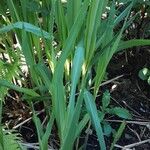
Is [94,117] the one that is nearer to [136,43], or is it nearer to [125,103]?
[136,43]

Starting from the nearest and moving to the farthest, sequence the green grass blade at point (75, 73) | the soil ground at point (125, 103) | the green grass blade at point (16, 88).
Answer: the green grass blade at point (75, 73) → the green grass blade at point (16, 88) → the soil ground at point (125, 103)

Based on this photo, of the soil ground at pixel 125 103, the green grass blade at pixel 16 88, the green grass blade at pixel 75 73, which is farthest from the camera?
the soil ground at pixel 125 103

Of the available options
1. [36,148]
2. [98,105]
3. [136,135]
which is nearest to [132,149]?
[136,135]

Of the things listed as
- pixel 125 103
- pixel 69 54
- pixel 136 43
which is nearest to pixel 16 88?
pixel 69 54

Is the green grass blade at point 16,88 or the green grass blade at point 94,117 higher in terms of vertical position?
the green grass blade at point 16,88

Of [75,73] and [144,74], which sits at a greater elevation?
[75,73]

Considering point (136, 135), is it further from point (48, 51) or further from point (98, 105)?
point (48, 51)

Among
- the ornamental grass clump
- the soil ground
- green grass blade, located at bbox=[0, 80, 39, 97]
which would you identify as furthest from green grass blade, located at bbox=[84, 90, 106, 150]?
the soil ground

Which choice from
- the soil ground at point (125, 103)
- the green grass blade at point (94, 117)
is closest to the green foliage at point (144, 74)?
the soil ground at point (125, 103)

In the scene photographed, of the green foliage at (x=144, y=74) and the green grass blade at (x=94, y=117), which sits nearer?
the green grass blade at (x=94, y=117)

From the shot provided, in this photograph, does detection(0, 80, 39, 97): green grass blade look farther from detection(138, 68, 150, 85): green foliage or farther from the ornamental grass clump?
detection(138, 68, 150, 85): green foliage

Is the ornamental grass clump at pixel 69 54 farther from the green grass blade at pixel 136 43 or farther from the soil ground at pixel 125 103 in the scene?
the soil ground at pixel 125 103
